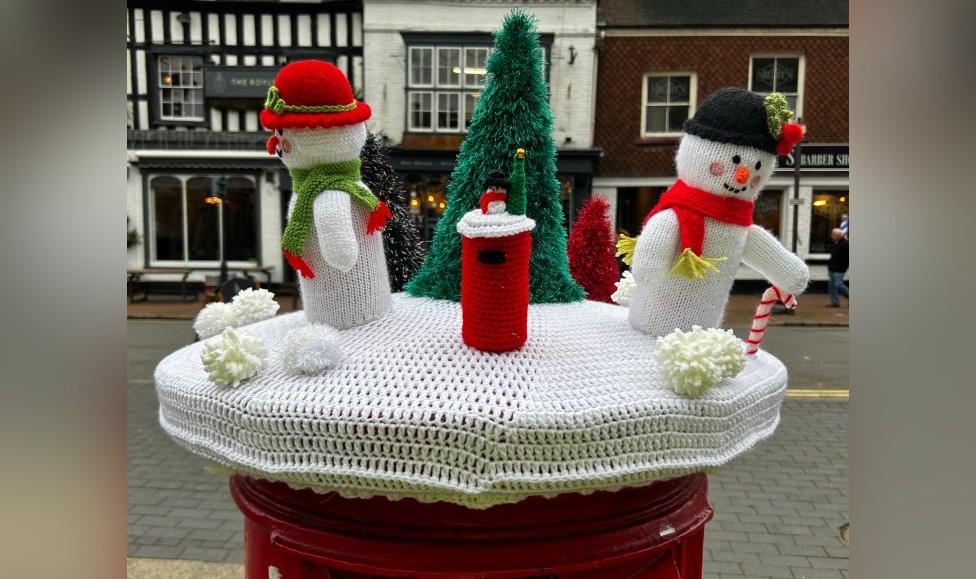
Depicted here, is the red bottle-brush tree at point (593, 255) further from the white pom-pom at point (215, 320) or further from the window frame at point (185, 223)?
the window frame at point (185, 223)

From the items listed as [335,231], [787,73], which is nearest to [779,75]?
[787,73]

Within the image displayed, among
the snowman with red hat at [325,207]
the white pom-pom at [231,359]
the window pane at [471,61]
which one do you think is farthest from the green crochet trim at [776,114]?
the window pane at [471,61]

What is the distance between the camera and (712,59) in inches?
440

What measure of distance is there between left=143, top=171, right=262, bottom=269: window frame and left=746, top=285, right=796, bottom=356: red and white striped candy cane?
11354 mm

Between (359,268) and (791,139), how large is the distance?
74cm

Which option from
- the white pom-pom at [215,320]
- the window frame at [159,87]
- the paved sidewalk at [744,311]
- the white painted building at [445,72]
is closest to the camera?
the white pom-pom at [215,320]

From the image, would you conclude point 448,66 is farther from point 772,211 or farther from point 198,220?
point 772,211

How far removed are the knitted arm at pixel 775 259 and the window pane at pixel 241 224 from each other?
1155 centimetres

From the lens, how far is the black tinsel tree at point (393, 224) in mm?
1729

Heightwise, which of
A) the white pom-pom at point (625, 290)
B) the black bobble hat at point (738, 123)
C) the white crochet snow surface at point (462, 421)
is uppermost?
the black bobble hat at point (738, 123)

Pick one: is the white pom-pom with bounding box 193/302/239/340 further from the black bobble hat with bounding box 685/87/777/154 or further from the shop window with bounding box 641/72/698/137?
the shop window with bounding box 641/72/698/137

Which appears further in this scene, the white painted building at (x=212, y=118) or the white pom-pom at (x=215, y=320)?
the white painted building at (x=212, y=118)

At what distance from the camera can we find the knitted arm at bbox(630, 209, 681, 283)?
106 cm
